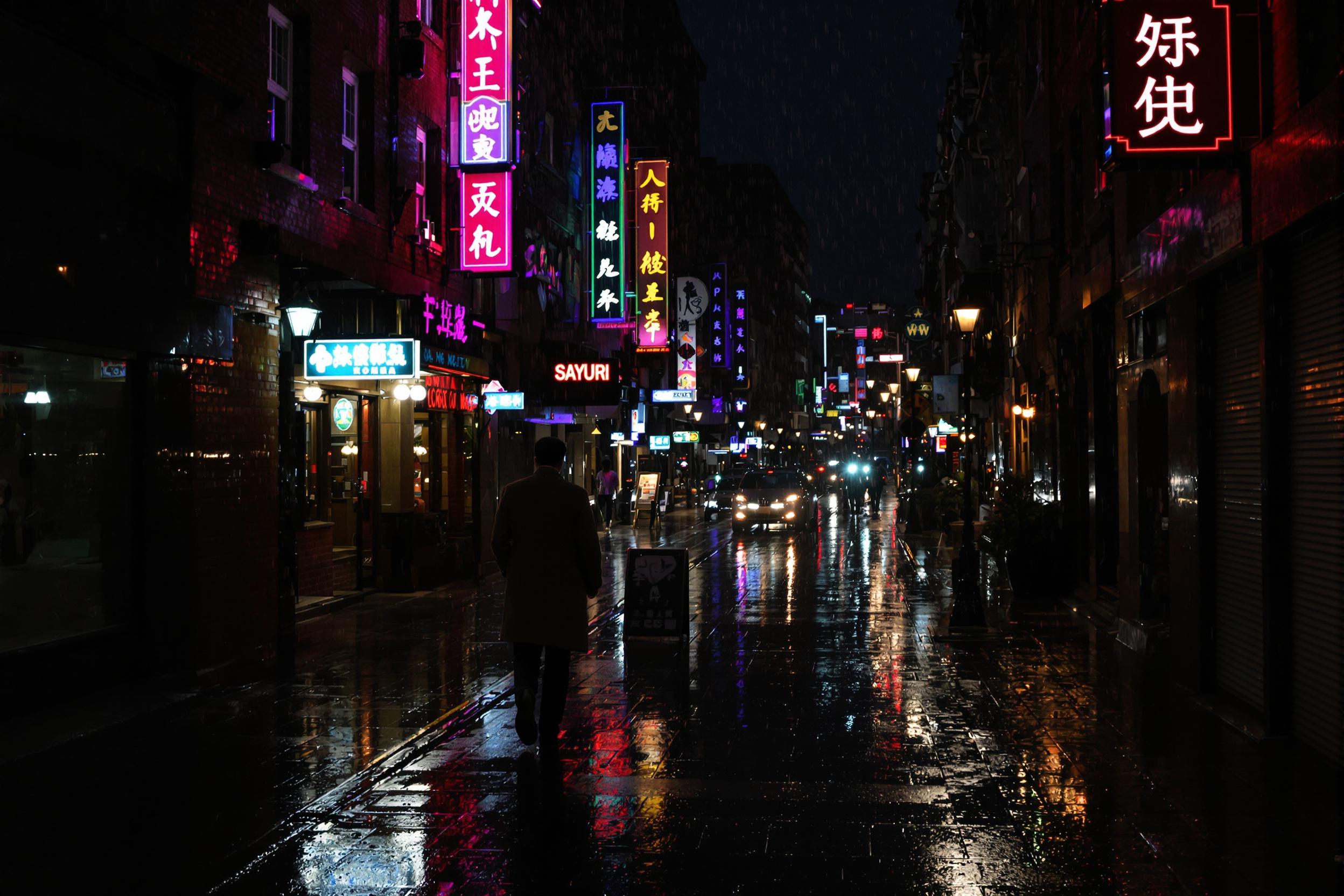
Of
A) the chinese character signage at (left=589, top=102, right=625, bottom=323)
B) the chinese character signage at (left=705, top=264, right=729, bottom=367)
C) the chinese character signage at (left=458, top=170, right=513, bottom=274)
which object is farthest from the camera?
the chinese character signage at (left=705, top=264, right=729, bottom=367)

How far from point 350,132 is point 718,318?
5444 centimetres

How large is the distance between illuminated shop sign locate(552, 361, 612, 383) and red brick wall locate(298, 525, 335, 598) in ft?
28.5

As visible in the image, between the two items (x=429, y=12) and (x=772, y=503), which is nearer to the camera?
(x=429, y=12)

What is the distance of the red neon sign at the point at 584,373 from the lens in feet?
83.0

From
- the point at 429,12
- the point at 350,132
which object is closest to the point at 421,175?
the point at 350,132

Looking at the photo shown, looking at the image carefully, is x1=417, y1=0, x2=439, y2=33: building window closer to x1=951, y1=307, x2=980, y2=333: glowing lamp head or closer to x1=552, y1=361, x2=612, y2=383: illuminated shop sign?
x1=552, y1=361, x2=612, y2=383: illuminated shop sign

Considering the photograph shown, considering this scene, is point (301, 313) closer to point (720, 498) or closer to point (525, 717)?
point (525, 717)

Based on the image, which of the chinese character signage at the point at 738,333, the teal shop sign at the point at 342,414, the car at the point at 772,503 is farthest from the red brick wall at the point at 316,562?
the chinese character signage at the point at 738,333

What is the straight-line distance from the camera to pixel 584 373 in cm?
2536

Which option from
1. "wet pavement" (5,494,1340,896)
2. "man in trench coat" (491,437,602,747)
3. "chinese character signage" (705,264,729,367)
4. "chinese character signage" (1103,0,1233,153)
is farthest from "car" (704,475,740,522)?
"man in trench coat" (491,437,602,747)

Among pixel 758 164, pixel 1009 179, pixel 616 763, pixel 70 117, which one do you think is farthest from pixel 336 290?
pixel 758 164

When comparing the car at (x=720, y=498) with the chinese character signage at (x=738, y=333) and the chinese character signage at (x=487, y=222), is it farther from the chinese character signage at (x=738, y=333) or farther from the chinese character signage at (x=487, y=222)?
the chinese character signage at (x=738, y=333)

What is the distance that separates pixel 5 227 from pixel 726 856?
280 inches

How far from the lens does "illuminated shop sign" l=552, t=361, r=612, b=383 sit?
25328 mm
